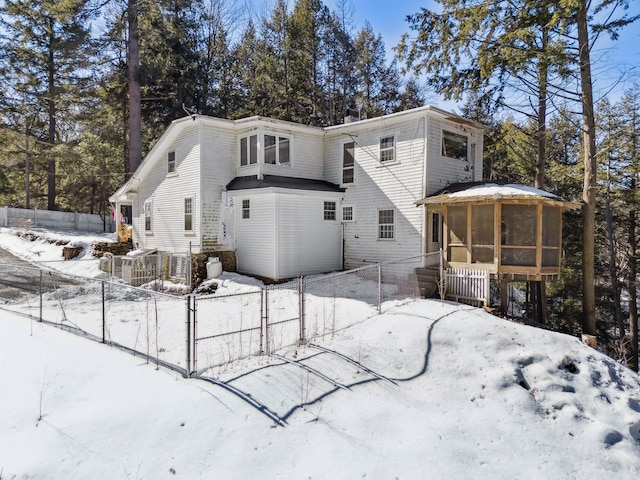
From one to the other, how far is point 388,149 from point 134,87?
1796 cm

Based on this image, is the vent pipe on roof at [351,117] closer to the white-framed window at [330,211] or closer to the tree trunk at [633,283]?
the white-framed window at [330,211]

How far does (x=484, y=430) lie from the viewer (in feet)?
18.9

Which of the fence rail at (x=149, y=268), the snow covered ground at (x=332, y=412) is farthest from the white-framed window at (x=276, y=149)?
the snow covered ground at (x=332, y=412)

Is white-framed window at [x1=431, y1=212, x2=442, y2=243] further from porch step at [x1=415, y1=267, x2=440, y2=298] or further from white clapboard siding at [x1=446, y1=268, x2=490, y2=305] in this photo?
white clapboard siding at [x1=446, y1=268, x2=490, y2=305]

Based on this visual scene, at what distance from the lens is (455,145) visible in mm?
15664

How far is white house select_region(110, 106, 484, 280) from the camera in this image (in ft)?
48.3

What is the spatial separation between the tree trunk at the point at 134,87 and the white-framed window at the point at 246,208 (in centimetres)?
1155

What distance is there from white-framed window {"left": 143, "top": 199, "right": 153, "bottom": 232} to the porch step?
42.7 ft

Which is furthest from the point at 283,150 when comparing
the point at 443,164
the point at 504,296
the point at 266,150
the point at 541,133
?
the point at 541,133

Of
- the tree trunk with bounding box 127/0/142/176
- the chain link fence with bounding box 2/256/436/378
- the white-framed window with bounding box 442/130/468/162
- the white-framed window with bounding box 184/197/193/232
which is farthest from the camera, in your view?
the tree trunk with bounding box 127/0/142/176

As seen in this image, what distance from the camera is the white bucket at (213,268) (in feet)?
50.0

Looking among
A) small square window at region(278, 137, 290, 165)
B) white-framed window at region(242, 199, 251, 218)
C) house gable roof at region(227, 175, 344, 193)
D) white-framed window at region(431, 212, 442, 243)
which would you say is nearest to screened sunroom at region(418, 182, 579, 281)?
white-framed window at region(431, 212, 442, 243)

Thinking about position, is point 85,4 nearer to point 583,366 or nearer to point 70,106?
point 70,106

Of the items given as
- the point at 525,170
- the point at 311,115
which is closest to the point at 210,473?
the point at 525,170
